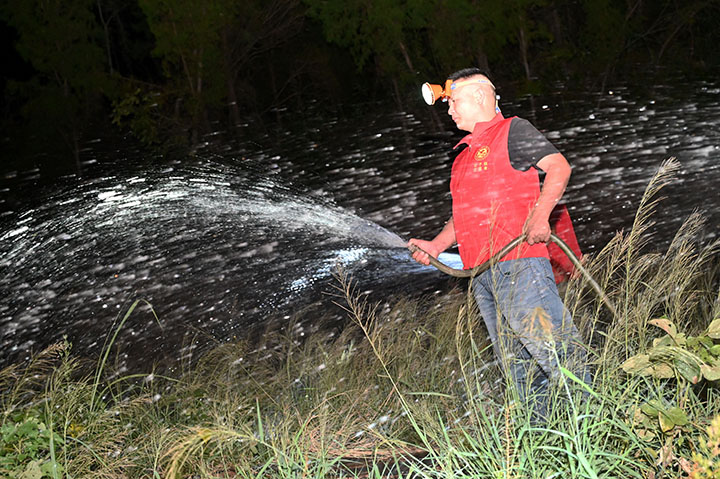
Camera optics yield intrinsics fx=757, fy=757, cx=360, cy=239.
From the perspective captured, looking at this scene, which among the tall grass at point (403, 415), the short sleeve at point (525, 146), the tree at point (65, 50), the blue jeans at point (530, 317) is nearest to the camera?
the tall grass at point (403, 415)

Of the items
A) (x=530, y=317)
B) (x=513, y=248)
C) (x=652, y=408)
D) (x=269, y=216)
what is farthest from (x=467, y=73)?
(x=269, y=216)

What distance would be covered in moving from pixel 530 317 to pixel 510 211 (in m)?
0.48

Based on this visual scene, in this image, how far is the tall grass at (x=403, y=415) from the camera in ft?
8.13

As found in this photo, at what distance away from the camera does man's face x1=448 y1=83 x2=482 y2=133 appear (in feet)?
10.7

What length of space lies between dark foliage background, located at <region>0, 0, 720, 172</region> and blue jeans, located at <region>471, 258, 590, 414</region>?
13.0 m

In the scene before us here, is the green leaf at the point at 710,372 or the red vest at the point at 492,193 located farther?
the red vest at the point at 492,193

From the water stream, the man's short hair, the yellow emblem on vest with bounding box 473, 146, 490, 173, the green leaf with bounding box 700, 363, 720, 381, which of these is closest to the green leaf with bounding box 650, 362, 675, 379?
the green leaf with bounding box 700, 363, 720, 381

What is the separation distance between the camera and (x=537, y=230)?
114 inches

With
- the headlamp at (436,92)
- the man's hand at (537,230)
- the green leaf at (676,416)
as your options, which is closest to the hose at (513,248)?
the man's hand at (537,230)

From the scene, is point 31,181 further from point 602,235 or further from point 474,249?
point 474,249

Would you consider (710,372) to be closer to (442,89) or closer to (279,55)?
(442,89)

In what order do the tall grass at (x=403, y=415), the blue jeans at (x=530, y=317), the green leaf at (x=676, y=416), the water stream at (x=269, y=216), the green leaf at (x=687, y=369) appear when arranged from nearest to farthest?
the green leaf at (x=676, y=416)
the green leaf at (x=687, y=369)
the tall grass at (x=403, y=415)
the blue jeans at (x=530, y=317)
the water stream at (x=269, y=216)

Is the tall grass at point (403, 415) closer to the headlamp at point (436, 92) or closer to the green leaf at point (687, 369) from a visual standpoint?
the green leaf at point (687, 369)

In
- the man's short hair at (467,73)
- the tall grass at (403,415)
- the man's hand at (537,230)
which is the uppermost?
the man's short hair at (467,73)
